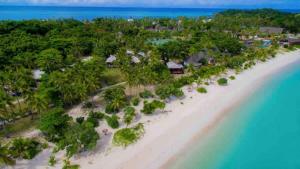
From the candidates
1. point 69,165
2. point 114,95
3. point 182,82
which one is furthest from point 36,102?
point 182,82

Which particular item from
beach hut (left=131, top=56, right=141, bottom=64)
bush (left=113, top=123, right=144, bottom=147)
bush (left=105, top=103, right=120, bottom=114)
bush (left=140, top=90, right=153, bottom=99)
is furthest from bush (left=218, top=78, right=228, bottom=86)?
bush (left=113, top=123, right=144, bottom=147)

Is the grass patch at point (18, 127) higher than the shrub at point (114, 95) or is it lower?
lower

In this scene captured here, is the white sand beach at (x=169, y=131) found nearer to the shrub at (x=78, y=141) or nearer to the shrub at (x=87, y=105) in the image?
the shrub at (x=78, y=141)

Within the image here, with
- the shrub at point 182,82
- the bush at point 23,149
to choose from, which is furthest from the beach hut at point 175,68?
the bush at point 23,149

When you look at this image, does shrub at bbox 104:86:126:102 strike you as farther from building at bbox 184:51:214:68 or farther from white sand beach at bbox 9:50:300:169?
building at bbox 184:51:214:68

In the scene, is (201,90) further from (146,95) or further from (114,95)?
(114,95)

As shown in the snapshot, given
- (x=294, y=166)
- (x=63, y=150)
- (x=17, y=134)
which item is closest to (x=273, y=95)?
(x=294, y=166)

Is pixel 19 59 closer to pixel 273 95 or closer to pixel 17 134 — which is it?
pixel 17 134
